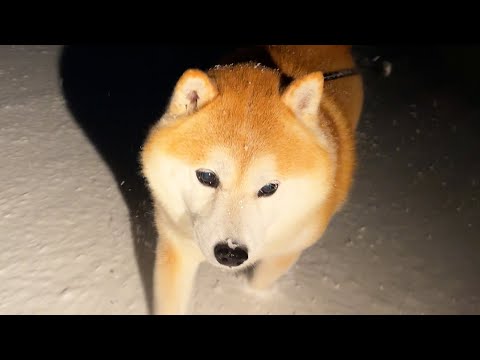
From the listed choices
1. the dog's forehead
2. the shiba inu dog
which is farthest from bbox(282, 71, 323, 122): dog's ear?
the dog's forehead

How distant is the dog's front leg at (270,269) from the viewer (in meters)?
1.78

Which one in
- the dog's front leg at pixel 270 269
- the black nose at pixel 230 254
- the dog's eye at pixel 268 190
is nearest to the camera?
the black nose at pixel 230 254

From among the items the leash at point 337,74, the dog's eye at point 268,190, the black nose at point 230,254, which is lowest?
the black nose at point 230,254

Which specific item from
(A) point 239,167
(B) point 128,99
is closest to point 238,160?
(A) point 239,167

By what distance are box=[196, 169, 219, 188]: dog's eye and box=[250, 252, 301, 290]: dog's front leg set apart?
0.51m

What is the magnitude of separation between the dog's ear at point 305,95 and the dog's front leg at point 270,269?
56cm

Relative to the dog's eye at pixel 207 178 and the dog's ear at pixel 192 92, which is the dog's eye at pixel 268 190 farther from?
the dog's ear at pixel 192 92

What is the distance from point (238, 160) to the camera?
1354mm

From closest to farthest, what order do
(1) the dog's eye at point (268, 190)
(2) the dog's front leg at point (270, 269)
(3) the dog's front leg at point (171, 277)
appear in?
(1) the dog's eye at point (268, 190) → (3) the dog's front leg at point (171, 277) → (2) the dog's front leg at point (270, 269)

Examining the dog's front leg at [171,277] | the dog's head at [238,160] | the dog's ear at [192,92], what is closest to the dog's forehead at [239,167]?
the dog's head at [238,160]

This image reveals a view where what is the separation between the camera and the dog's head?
1.36 metres

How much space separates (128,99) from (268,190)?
1817mm

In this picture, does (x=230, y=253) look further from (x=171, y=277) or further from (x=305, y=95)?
(x=305, y=95)

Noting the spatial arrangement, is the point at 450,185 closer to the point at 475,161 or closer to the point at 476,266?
the point at 475,161
